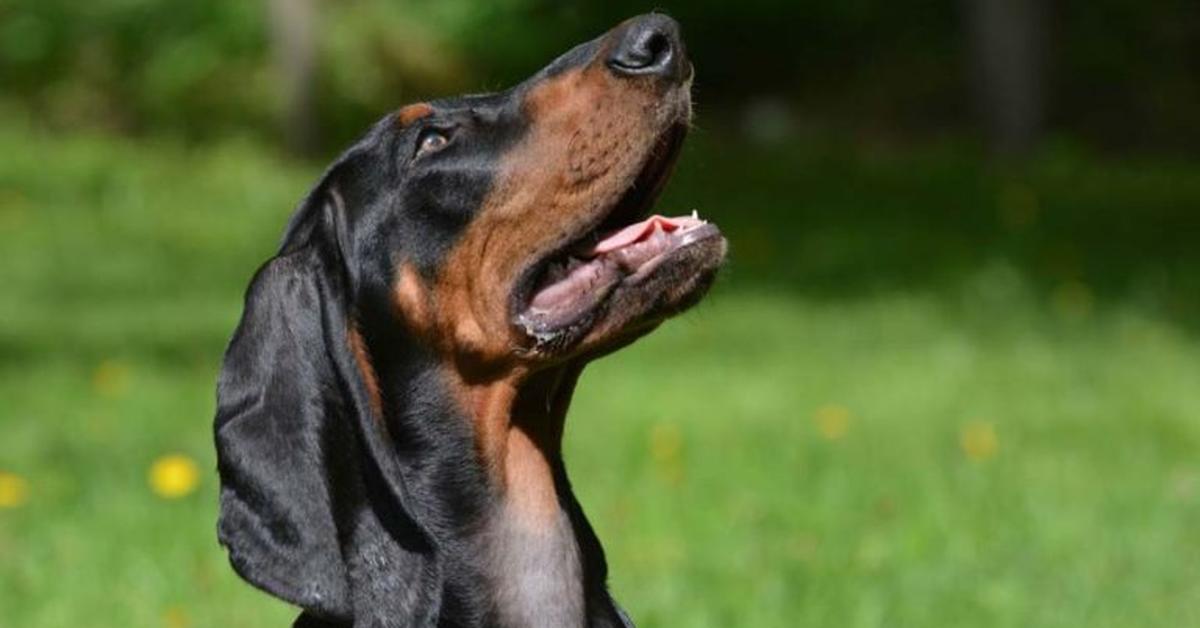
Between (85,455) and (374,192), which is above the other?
(374,192)

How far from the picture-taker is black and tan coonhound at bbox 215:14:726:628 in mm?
4145

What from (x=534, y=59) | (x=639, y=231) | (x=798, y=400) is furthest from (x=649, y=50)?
(x=534, y=59)

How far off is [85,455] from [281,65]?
9973 millimetres

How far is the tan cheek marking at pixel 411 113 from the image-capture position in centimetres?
439

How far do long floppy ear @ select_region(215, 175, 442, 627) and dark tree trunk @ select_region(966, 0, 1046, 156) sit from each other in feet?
46.4

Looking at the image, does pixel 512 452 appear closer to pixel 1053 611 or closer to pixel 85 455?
pixel 1053 611

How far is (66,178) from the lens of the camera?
663 inches

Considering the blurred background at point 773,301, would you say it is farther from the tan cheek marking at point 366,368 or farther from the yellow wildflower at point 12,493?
the tan cheek marking at point 366,368

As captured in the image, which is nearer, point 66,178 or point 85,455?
point 85,455

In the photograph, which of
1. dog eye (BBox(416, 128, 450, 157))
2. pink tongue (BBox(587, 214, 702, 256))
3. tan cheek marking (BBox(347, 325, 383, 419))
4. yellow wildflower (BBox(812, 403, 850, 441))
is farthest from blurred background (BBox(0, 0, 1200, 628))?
tan cheek marking (BBox(347, 325, 383, 419))

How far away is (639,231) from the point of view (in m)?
4.31

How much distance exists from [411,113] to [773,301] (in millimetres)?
8457

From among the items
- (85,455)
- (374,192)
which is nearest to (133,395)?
(85,455)

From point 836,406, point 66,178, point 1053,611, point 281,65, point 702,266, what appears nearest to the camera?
point 702,266
